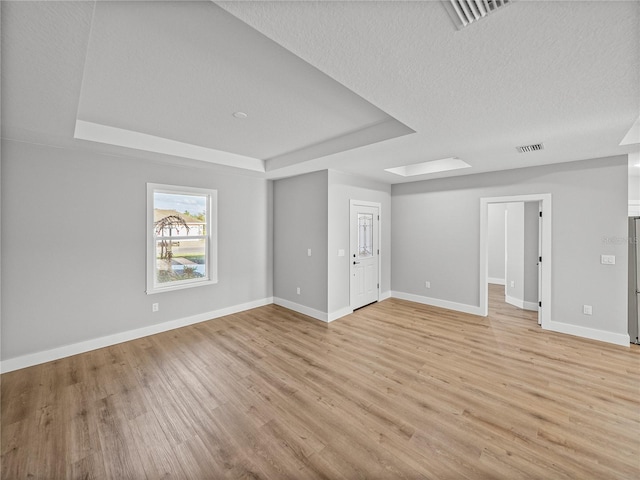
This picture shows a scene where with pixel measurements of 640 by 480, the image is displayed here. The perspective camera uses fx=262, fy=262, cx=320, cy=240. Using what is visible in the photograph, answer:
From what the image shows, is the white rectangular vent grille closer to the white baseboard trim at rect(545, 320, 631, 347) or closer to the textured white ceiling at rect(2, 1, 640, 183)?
the textured white ceiling at rect(2, 1, 640, 183)

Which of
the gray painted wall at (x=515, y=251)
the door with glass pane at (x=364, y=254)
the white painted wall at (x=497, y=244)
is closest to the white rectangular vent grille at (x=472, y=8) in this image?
the door with glass pane at (x=364, y=254)

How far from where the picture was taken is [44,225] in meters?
3.11

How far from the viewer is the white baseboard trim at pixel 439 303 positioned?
4824 mm

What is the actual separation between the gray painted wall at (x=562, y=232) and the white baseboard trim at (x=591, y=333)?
6 centimetres

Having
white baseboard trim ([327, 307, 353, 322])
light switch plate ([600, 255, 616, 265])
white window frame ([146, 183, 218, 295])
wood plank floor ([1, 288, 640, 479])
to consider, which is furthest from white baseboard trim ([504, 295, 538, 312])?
white window frame ([146, 183, 218, 295])

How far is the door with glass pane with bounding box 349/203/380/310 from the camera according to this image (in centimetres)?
500

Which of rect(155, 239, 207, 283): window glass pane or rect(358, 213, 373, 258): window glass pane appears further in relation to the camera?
rect(358, 213, 373, 258): window glass pane

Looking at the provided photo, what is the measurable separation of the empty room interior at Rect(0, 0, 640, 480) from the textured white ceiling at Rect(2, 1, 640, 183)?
17 millimetres

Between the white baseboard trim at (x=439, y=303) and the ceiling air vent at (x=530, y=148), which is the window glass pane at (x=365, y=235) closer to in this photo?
the white baseboard trim at (x=439, y=303)

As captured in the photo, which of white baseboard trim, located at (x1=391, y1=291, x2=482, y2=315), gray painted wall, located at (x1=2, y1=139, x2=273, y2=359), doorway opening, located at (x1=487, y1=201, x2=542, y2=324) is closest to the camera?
gray painted wall, located at (x1=2, y1=139, x2=273, y2=359)

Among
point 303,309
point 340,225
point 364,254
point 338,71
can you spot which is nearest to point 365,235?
point 364,254

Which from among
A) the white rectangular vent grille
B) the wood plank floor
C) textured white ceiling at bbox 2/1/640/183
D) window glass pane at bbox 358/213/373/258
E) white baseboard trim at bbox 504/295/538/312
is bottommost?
the wood plank floor

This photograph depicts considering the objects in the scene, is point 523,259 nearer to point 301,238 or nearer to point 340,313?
point 340,313

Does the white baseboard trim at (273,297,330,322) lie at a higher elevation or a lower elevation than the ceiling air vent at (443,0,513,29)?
lower
